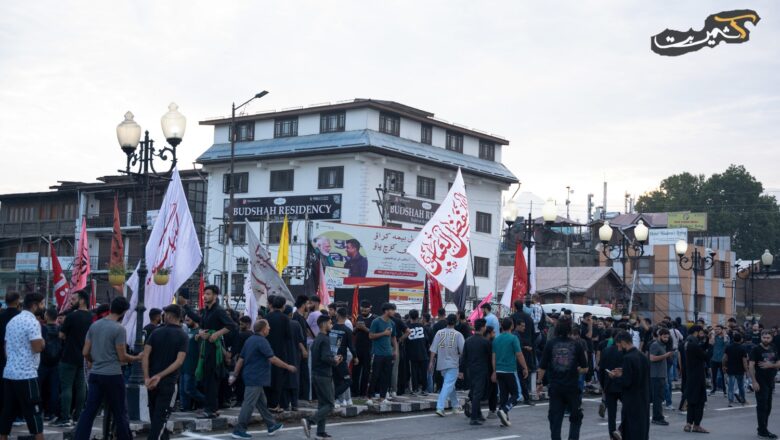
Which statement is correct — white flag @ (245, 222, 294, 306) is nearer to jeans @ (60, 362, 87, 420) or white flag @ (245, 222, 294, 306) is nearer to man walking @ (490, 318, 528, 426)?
man walking @ (490, 318, 528, 426)

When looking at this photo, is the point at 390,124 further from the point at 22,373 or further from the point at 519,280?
the point at 22,373

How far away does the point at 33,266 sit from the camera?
62875 mm

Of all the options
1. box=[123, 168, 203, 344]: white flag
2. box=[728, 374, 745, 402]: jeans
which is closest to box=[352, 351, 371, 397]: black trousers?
box=[123, 168, 203, 344]: white flag

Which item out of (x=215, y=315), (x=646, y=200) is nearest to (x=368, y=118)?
(x=215, y=315)

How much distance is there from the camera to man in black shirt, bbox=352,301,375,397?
17.8 m

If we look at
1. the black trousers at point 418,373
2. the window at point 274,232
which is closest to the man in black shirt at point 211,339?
the black trousers at point 418,373

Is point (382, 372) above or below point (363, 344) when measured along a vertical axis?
below

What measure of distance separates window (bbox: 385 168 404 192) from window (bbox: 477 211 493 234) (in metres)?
7.66

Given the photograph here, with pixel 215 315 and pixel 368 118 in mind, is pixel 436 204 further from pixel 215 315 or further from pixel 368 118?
pixel 215 315

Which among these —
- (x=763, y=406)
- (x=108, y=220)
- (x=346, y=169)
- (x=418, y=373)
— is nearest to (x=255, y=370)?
(x=418, y=373)

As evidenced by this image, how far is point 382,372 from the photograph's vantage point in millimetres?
17766

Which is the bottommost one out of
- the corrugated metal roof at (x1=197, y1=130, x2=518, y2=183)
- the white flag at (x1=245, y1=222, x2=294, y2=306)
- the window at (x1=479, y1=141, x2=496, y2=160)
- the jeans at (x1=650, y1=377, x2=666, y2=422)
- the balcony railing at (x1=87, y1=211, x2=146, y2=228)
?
the jeans at (x1=650, y1=377, x2=666, y2=422)

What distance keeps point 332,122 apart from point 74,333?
42262 mm

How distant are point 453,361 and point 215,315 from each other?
4937 millimetres
